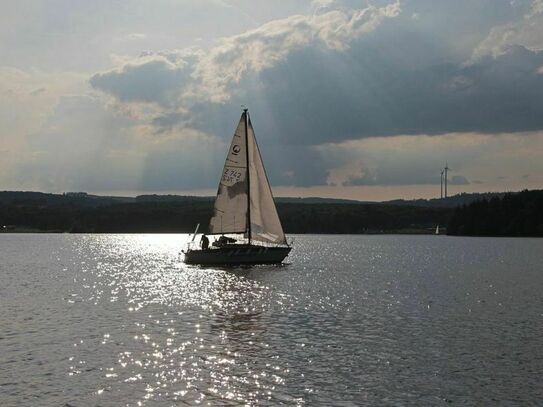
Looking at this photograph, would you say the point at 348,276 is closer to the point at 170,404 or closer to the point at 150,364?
the point at 150,364

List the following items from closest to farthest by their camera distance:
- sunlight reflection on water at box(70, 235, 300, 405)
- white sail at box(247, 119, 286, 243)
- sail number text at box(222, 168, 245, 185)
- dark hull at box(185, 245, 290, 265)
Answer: sunlight reflection on water at box(70, 235, 300, 405) < dark hull at box(185, 245, 290, 265) < sail number text at box(222, 168, 245, 185) < white sail at box(247, 119, 286, 243)

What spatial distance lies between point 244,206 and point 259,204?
7.07 feet

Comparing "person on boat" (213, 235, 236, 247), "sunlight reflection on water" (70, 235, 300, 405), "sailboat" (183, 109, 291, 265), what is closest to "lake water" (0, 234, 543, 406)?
"sunlight reflection on water" (70, 235, 300, 405)

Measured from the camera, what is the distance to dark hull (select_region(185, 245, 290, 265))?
95938mm

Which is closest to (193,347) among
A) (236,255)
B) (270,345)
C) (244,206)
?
(270,345)

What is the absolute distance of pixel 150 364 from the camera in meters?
36.2

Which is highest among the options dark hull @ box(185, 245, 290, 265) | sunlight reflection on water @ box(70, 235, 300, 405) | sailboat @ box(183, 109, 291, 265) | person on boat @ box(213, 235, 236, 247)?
sailboat @ box(183, 109, 291, 265)

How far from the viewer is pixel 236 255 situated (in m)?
96.4

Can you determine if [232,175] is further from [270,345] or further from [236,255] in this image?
[270,345]

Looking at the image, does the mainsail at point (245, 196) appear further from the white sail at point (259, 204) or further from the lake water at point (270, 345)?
the lake water at point (270, 345)

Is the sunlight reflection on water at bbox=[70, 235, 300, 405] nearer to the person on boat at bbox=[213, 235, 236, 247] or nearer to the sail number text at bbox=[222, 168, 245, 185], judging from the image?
the person on boat at bbox=[213, 235, 236, 247]

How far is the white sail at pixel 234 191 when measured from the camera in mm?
97812

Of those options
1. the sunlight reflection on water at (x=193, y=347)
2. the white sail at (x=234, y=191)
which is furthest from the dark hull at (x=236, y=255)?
the sunlight reflection on water at (x=193, y=347)

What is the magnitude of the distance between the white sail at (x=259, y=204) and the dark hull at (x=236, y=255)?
2283mm
